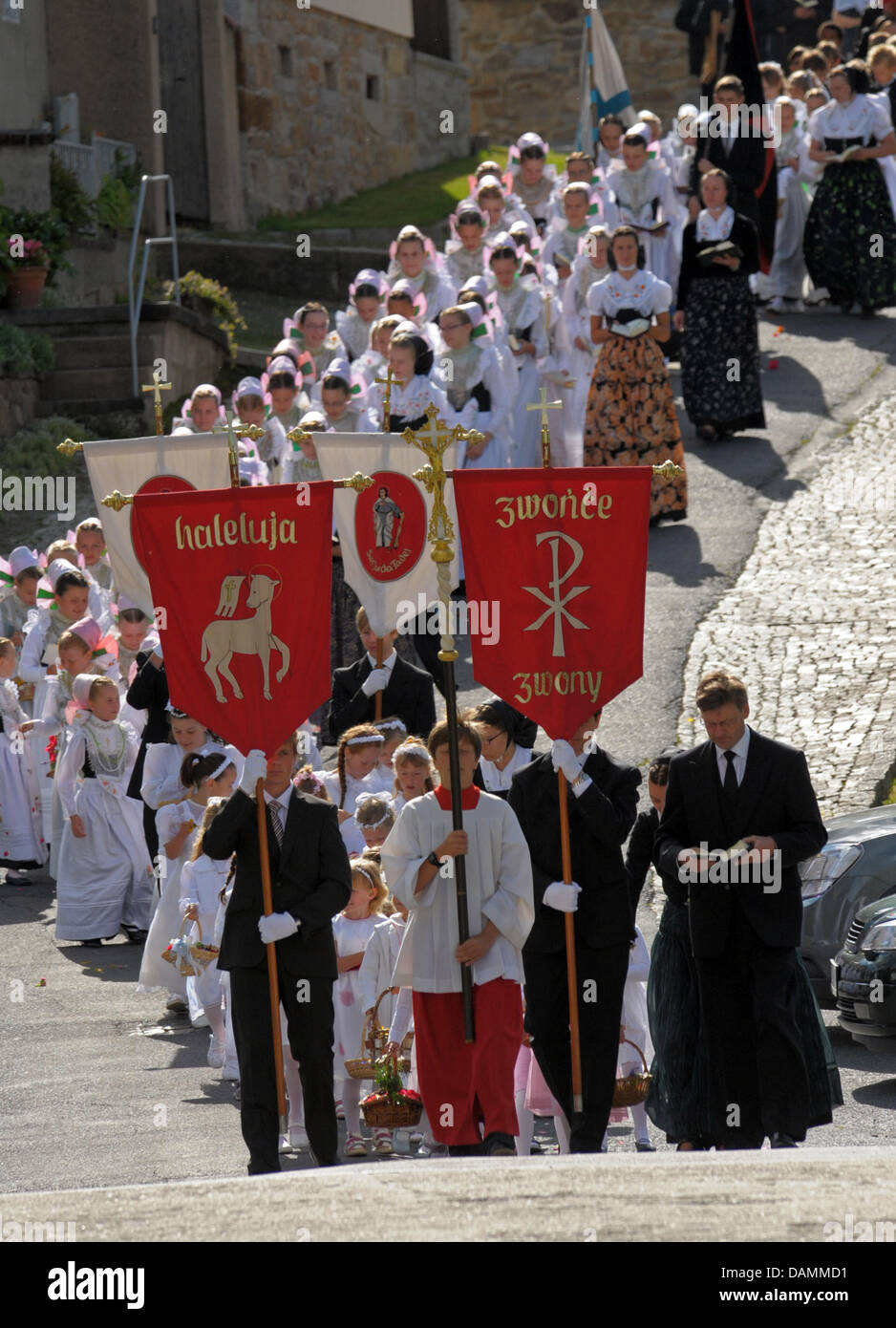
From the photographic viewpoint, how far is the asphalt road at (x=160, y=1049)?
7.85 meters

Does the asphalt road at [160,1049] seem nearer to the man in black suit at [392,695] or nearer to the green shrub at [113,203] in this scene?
the man in black suit at [392,695]

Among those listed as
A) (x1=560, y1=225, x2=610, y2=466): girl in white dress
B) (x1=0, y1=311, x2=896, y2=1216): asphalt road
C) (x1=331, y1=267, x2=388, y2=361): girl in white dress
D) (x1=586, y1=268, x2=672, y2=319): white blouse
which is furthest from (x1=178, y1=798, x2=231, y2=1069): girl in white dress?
(x1=560, y1=225, x2=610, y2=466): girl in white dress

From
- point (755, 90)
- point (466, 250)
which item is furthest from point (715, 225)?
point (755, 90)

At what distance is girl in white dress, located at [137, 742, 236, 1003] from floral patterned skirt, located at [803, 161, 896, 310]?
1126 centimetres

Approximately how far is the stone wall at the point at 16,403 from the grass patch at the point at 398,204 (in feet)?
24.4

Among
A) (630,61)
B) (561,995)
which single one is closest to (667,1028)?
(561,995)

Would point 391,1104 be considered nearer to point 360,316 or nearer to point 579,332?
point 360,316

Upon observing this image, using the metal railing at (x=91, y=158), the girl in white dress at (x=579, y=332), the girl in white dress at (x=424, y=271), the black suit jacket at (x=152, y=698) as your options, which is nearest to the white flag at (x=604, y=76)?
the metal railing at (x=91, y=158)

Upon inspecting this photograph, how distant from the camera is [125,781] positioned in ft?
39.0

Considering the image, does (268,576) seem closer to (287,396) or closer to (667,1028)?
(667,1028)

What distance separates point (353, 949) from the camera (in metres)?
8.66

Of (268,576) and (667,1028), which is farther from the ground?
(268,576)
